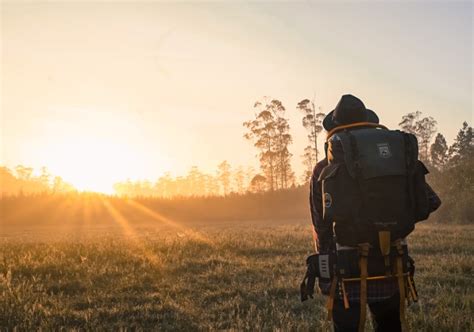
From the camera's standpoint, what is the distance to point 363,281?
311 cm

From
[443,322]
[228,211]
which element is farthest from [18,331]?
[228,211]

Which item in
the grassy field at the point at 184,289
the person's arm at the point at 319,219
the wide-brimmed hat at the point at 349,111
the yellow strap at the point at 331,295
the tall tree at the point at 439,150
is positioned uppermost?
the tall tree at the point at 439,150

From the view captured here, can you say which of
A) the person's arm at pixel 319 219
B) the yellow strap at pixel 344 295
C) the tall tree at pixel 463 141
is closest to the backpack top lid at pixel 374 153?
the person's arm at pixel 319 219

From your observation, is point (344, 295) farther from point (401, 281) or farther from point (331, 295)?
point (401, 281)

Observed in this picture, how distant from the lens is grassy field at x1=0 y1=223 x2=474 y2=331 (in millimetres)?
5984

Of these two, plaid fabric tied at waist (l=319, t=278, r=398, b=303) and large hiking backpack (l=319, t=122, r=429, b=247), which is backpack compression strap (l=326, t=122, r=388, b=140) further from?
plaid fabric tied at waist (l=319, t=278, r=398, b=303)

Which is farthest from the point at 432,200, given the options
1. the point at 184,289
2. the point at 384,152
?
the point at 184,289

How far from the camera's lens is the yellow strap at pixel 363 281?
3.08 m

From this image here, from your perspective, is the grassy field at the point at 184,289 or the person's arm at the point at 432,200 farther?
the grassy field at the point at 184,289

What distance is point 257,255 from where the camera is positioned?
12.0 m

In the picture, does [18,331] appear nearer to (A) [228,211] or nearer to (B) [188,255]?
(B) [188,255]

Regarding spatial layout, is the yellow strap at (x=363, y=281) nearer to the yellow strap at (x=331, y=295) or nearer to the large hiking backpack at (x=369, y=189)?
the large hiking backpack at (x=369, y=189)

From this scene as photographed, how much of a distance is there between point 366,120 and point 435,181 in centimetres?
3405

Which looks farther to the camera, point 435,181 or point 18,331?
point 435,181
